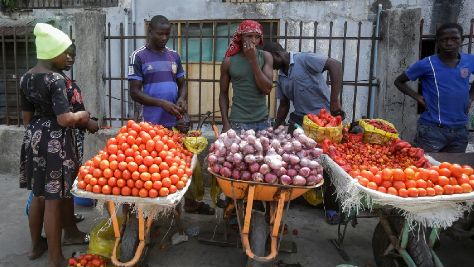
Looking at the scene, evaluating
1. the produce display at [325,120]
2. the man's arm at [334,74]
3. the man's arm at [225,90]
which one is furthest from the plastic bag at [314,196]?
the man's arm at [225,90]

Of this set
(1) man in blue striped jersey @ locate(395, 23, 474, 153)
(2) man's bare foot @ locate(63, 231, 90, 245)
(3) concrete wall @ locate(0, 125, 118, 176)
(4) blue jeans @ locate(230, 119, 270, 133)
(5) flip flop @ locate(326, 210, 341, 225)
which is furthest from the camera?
(3) concrete wall @ locate(0, 125, 118, 176)

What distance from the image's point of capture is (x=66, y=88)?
3.39m

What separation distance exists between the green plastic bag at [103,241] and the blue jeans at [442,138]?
3.36 meters

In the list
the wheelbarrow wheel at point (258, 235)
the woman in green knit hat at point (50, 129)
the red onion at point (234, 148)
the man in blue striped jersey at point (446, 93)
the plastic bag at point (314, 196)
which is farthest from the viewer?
the plastic bag at point (314, 196)

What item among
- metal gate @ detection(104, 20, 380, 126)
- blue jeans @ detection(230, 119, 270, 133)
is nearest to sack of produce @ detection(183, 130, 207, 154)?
blue jeans @ detection(230, 119, 270, 133)

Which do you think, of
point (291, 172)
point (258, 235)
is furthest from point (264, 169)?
point (258, 235)

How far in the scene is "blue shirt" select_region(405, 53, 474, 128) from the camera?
423 cm

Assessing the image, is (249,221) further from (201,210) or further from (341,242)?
(201,210)

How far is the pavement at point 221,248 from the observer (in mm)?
3727

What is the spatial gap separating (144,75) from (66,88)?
968 millimetres

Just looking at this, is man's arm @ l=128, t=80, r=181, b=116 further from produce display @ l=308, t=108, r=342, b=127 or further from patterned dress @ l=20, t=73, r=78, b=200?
produce display @ l=308, t=108, r=342, b=127

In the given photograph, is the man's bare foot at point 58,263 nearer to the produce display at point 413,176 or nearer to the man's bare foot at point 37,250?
the man's bare foot at point 37,250

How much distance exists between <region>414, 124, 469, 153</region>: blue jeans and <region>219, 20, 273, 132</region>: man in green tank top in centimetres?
181

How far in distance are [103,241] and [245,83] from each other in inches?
79.1
